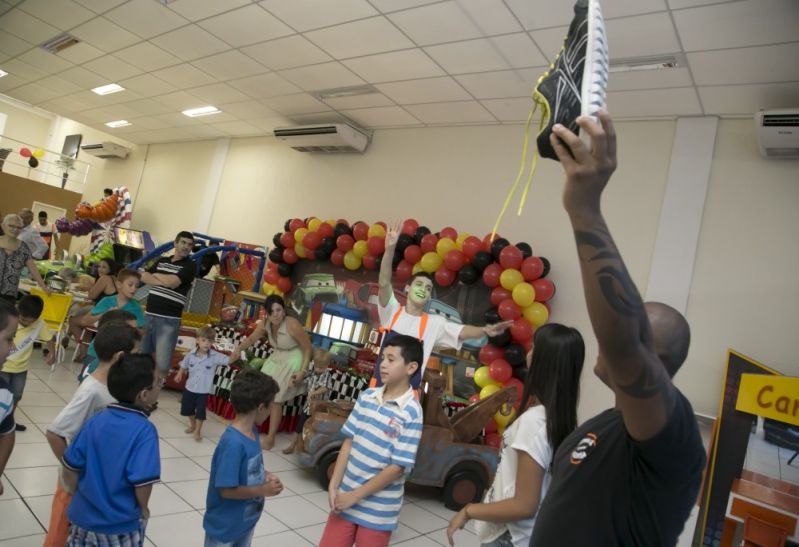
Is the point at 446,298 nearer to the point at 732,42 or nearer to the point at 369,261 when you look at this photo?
the point at 369,261

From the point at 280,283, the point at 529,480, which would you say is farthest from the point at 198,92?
the point at 529,480

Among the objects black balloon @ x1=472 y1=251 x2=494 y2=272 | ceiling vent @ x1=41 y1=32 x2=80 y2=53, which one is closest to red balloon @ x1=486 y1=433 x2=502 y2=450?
black balloon @ x1=472 y1=251 x2=494 y2=272

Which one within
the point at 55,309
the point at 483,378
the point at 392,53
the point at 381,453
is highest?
the point at 392,53

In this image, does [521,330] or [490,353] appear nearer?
[521,330]

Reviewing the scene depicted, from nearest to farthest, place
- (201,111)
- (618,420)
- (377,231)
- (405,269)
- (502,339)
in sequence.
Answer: (618,420), (502,339), (405,269), (377,231), (201,111)

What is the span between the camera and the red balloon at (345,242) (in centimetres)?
626

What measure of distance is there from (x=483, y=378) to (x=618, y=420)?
13.5 feet

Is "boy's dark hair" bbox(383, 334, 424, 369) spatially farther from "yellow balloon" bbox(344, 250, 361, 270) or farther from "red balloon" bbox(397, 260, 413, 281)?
"yellow balloon" bbox(344, 250, 361, 270)

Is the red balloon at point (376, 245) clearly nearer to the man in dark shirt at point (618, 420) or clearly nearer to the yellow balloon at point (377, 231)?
the yellow balloon at point (377, 231)

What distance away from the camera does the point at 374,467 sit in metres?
2.06

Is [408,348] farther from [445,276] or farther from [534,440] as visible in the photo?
[445,276]

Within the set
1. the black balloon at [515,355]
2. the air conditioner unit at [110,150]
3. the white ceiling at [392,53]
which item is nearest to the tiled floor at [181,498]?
the black balloon at [515,355]

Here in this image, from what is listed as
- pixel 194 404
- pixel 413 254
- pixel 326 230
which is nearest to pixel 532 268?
pixel 413 254

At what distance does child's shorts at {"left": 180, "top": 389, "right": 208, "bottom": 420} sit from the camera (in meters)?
4.57
